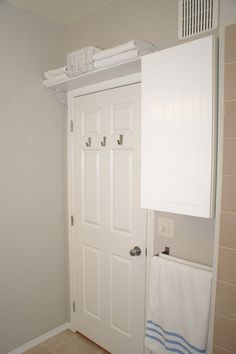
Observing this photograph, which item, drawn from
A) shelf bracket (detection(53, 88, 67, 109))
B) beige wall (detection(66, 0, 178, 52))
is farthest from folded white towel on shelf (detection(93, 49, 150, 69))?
shelf bracket (detection(53, 88, 67, 109))

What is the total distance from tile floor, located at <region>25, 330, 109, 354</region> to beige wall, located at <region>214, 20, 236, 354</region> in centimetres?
120

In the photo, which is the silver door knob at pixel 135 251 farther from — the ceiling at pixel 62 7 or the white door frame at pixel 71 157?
the ceiling at pixel 62 7

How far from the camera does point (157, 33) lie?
1.64 metres

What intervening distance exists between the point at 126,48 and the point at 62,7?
0.77 m

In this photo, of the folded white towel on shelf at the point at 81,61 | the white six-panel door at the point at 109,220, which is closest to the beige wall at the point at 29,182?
the white six-panel door at the point at 109,220

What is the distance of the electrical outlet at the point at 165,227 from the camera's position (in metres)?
1.65

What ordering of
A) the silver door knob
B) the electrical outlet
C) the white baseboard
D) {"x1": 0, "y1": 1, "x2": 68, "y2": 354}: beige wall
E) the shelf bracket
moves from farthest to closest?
the shelf bracket, the white baseboard, {"x1": 0, "y1": 1, "x2": 68, "y2": 354}: beige wall, the silver door knob, the electrical outlet

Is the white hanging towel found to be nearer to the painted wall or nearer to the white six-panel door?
the painted wall

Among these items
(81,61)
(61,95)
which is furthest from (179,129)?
(61,95)

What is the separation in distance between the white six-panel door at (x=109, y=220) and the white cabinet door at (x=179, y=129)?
453 millimetres

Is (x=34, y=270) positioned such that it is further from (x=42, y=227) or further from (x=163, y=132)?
(x=163, y=132)

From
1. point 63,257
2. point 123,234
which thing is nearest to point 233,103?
point 123,234

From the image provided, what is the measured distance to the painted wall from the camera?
5.01 feet

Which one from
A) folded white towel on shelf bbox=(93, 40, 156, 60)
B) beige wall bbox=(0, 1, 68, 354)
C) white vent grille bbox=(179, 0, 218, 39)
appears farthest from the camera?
beige wall bbox=(0, 1, 68, 354)
